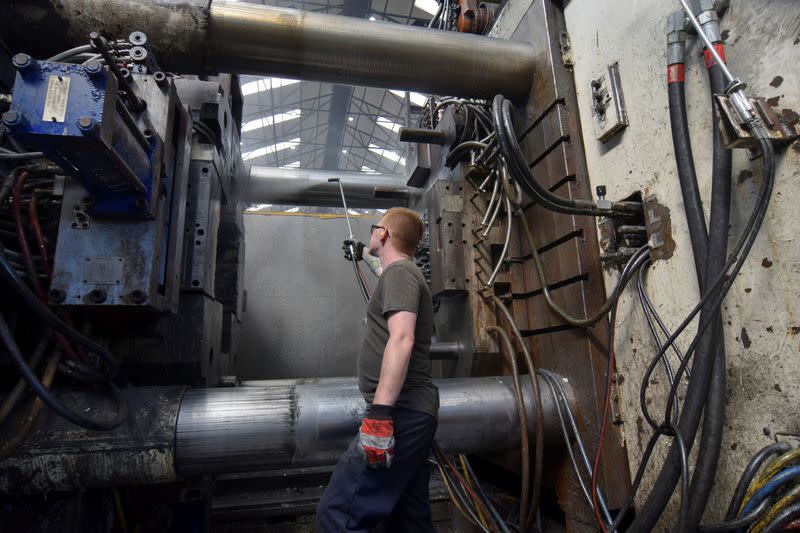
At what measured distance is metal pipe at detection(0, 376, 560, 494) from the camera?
1112 mm

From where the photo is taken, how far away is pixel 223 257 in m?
2.16

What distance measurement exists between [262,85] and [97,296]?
635 cm

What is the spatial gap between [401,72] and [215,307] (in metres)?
1.26

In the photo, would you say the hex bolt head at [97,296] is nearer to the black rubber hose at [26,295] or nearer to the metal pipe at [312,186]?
the black rubber hose at [26,295]

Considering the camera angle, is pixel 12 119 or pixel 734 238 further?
pixel 734 238

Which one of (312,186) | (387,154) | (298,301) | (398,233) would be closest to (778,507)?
(398,233)

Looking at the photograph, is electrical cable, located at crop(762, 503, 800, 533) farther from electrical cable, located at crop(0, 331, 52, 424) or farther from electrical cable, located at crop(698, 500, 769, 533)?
electrical cable, located at crop(0, 331, 52, 424)

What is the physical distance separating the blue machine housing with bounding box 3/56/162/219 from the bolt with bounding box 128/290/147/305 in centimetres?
29

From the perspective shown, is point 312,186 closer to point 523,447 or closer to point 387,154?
point 523,447

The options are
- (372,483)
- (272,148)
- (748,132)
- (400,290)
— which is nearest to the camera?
(748,132)

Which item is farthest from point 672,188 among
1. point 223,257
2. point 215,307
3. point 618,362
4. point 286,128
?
point 286,128

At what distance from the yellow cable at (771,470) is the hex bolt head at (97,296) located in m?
1.56

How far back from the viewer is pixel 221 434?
3.93 feet

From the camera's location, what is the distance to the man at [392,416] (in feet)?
3.39
